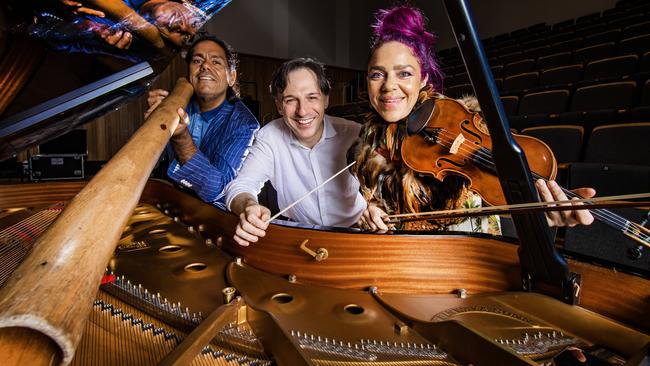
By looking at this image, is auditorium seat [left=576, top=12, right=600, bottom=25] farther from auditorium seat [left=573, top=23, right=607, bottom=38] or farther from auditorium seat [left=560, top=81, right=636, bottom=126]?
auditorium seat [left=560, top=81, right=636, bottom=126]

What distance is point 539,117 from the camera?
3387 millimetres

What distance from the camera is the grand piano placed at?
643 mm

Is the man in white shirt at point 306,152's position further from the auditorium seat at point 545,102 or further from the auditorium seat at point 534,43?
the auditorium seat at point 534,43

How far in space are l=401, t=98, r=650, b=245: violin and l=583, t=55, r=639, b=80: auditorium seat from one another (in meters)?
4.03

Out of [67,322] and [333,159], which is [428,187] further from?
[67,322]

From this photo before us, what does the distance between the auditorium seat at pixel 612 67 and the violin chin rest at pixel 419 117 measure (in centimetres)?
412

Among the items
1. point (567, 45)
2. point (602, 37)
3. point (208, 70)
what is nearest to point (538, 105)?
point (602, 37)

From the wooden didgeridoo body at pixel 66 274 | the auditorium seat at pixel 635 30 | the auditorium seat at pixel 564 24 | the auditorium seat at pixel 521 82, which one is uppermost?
the auditorium seat at pixel 564 24

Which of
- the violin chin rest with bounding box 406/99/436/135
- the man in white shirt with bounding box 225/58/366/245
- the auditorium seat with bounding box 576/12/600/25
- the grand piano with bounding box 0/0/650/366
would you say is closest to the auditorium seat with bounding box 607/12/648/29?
the auditorium seat with bounding box 576/12/600/25

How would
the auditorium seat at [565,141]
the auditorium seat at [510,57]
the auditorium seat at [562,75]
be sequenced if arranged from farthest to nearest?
the auditorium seat at [510,57]
the auditorium seat at [562,75]
the auditorium seat at [565,141]

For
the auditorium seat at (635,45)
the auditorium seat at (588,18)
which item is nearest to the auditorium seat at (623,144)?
the auditorium seat at (635,45)

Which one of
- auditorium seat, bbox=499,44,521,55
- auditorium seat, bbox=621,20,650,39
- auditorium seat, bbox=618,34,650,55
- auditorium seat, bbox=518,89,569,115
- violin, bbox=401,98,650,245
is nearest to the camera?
violin, bbox=401,98,650,245

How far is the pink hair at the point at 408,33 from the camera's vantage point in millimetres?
1371

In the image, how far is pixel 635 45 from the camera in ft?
16.0
